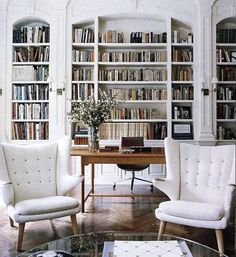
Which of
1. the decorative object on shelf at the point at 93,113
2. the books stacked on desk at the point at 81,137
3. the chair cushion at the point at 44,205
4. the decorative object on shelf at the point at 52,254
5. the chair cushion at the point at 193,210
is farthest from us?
the books stacked on desk at the point at 81,137

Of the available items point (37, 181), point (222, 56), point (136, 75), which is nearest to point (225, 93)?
point (222, 56)

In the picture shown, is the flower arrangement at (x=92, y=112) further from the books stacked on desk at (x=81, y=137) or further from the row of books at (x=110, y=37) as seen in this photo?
the row of books at (x=110, y=37)

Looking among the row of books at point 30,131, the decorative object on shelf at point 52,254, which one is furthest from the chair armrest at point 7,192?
the row of books at point 30,131

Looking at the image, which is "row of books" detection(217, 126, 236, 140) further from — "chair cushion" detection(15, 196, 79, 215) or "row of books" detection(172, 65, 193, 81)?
"chair cushion" detection(15, 196, 79, 215)

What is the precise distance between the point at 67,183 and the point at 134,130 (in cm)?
232

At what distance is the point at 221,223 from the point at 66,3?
4.29 meters

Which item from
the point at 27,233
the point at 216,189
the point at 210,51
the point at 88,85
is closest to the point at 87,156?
the point at 27,233

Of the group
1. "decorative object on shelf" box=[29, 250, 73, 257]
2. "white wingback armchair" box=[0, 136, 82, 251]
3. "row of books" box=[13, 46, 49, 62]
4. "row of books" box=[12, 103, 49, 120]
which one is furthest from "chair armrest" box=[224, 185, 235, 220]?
"row of books" box=[13, 46, 49, 62]

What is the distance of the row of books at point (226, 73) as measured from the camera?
5164 millimetres

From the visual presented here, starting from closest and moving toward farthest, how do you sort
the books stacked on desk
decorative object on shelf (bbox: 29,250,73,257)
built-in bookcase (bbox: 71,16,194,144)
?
1. decorative object on shelf (bbox: 29,250,73,257)
2. the books stacked on desk
3. built-in bookcase (bbox: 71,16,194,144)

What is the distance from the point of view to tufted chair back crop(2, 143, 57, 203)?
2.98 meters

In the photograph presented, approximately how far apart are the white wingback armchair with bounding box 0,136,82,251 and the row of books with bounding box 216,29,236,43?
345 centimetres

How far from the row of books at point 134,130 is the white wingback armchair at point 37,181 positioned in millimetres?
1988

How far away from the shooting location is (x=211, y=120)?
5.07 m
